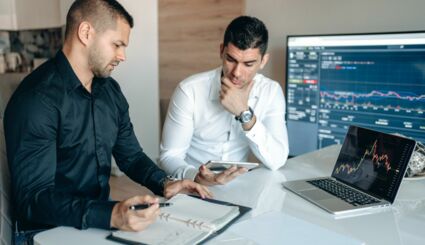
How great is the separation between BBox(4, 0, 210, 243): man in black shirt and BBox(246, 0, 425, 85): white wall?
54.1 inches

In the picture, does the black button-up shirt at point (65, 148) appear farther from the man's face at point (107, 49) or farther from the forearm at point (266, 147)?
the forearm at point (266, 147)

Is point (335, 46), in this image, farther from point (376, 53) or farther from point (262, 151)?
point (262, 151)

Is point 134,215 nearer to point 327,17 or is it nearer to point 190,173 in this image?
point 190,173

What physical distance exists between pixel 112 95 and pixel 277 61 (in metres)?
1.40

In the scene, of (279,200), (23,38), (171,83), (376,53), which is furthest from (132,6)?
(279,200)

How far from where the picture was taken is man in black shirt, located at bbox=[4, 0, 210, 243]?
3.35 ft

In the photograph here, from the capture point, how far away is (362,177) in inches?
50.4

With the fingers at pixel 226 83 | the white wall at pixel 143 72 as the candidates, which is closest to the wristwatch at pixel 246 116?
the fingers at pixel 226 83

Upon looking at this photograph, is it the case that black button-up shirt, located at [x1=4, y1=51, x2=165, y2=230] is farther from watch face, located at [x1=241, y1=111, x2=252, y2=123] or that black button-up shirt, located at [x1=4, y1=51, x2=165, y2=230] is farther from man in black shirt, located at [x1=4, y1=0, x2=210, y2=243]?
watch face, located at [x1=241, y1=111, x2=252, y2=123]

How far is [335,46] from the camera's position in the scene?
7.35 feet

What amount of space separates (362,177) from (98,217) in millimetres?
815

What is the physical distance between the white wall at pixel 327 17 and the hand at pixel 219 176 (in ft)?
4.51

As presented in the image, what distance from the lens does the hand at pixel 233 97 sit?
1.61 metres

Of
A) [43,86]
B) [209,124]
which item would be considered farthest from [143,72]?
[43,86]
